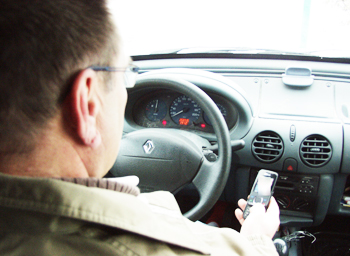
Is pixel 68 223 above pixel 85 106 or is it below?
below

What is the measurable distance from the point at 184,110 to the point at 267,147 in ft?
1.77

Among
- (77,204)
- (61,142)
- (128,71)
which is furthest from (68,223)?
(128,71)

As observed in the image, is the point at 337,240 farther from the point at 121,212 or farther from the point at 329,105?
the point at 121,212

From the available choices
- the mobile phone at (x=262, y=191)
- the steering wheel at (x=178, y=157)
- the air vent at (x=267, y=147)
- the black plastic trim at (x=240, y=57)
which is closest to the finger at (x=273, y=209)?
the mobile phone at (x=262, y=191)

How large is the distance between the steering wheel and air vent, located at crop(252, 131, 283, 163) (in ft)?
1.00

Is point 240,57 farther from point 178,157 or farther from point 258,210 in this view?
point 258,210

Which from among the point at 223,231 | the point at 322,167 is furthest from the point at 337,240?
the point at 223,231

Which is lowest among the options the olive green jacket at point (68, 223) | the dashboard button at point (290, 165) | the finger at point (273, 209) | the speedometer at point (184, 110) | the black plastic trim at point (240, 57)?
the finger at point (273, 209)

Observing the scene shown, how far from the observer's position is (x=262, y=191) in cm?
143

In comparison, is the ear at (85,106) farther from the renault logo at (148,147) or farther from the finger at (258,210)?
the renault logo at (148,147)

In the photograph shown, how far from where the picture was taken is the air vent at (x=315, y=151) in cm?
169

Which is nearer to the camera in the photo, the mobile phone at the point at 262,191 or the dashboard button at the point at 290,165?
the mobile phone at the point at 262,191

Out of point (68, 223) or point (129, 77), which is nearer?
point (68, 223)

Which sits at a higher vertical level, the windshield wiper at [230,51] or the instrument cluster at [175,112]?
the windshield wiper at [230,51]
